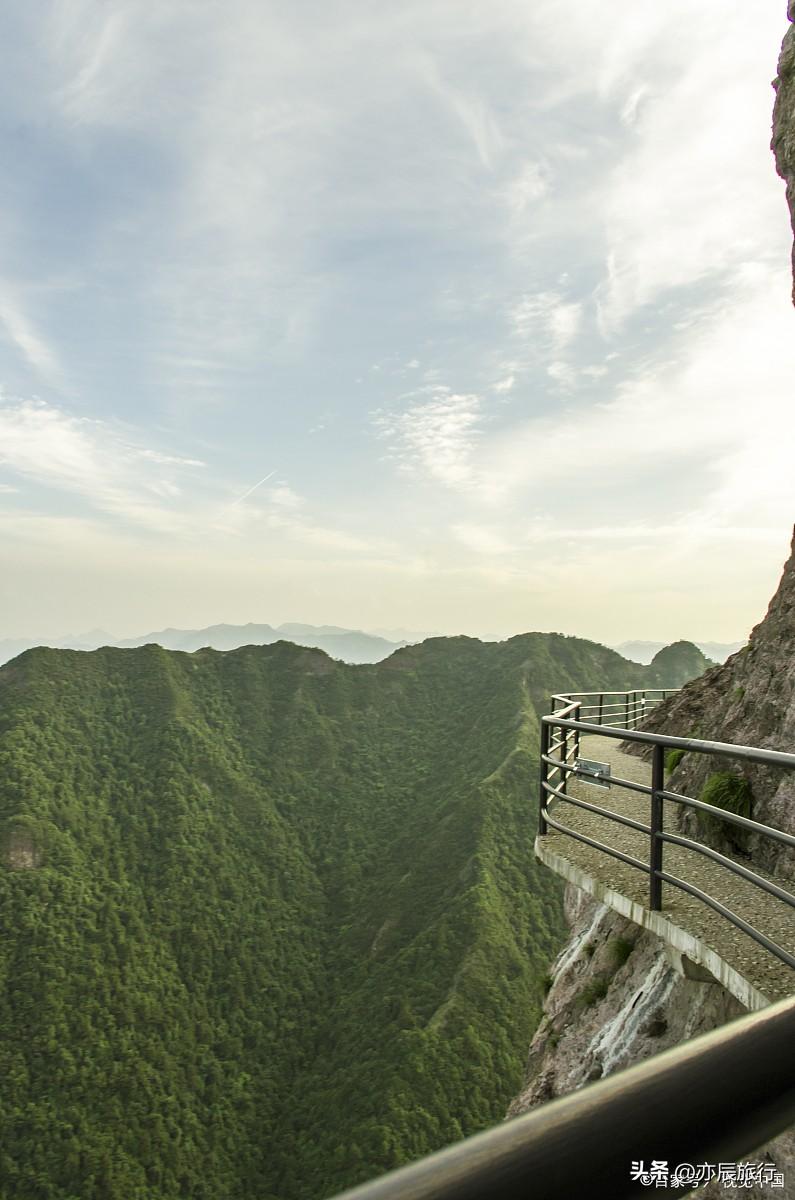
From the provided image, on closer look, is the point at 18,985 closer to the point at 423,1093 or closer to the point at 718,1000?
the point at 423,1093

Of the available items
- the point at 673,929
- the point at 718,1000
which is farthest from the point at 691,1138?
the point at 718,1000

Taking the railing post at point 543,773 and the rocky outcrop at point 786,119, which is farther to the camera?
the rocky outcrop at point 786,119

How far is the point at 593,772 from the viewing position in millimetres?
5664

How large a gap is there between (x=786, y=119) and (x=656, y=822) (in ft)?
42.5

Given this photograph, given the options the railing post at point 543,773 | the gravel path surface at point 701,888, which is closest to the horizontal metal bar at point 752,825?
the gravel path surface at point 701,888

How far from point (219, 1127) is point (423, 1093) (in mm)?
20575

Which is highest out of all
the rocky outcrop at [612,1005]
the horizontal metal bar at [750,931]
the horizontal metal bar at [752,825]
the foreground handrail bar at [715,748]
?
the foreground handrail bar at [715,748]

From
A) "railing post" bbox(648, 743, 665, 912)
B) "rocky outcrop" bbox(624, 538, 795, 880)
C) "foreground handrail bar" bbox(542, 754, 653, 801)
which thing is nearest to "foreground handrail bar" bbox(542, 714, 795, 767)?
Result: "railing post" bbox(648, 743, 665, 912)

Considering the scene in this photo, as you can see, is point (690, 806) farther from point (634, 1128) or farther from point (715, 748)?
point (634, 1128)

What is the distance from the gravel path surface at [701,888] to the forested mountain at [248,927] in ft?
159

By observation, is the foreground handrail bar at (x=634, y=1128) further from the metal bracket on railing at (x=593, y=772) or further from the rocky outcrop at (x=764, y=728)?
the rocky outcrop at (x=764, y=728)

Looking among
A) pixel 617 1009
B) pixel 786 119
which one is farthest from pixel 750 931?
pixel 786 119

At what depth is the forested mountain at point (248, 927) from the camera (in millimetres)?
50625

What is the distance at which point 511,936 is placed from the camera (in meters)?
59.3
